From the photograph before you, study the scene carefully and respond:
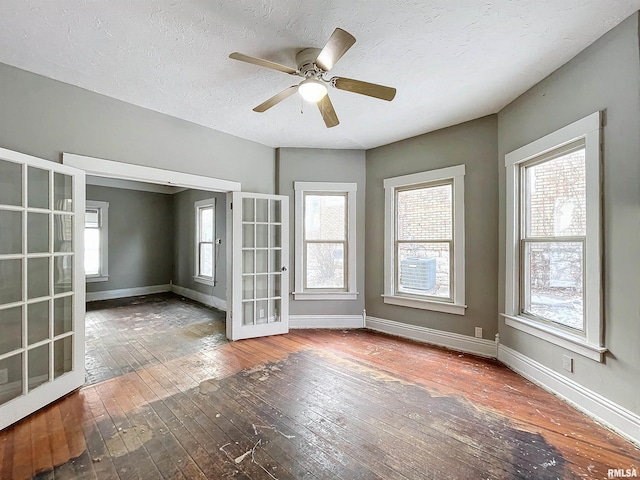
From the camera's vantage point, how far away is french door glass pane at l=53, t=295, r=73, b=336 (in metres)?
2.45

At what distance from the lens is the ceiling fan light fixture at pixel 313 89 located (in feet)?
6.98

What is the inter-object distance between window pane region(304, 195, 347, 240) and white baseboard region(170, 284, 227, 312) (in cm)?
250

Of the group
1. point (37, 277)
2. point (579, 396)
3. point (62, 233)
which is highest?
point (62, 233)

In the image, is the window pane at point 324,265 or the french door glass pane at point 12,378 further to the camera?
the window pane at point 324,265

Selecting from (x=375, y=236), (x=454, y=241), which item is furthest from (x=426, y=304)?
(x=375, y=236)

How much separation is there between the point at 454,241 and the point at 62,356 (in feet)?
13.5

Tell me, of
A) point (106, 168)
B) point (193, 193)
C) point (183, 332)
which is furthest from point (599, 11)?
point (193, 193)

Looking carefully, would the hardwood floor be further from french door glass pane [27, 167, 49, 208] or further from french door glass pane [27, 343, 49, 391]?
french door glass pane [27, 167, 49, 208]

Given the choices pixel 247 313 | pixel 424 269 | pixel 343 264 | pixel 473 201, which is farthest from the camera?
pixel 343 264

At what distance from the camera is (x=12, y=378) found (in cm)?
216

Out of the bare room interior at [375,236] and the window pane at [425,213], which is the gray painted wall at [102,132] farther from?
the window pane at [425,213]

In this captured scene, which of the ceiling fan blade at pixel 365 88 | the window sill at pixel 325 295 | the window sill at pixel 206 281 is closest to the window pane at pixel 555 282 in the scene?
the ceiling fan blade at pixel 365 88

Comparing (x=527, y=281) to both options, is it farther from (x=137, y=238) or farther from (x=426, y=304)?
(x=137, y=238)

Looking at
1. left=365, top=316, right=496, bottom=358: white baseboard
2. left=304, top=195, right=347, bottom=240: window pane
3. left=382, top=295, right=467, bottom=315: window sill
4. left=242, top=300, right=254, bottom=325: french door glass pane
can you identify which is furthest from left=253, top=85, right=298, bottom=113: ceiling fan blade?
left=365, top=316, right=496, bottom=358: white baseboard
